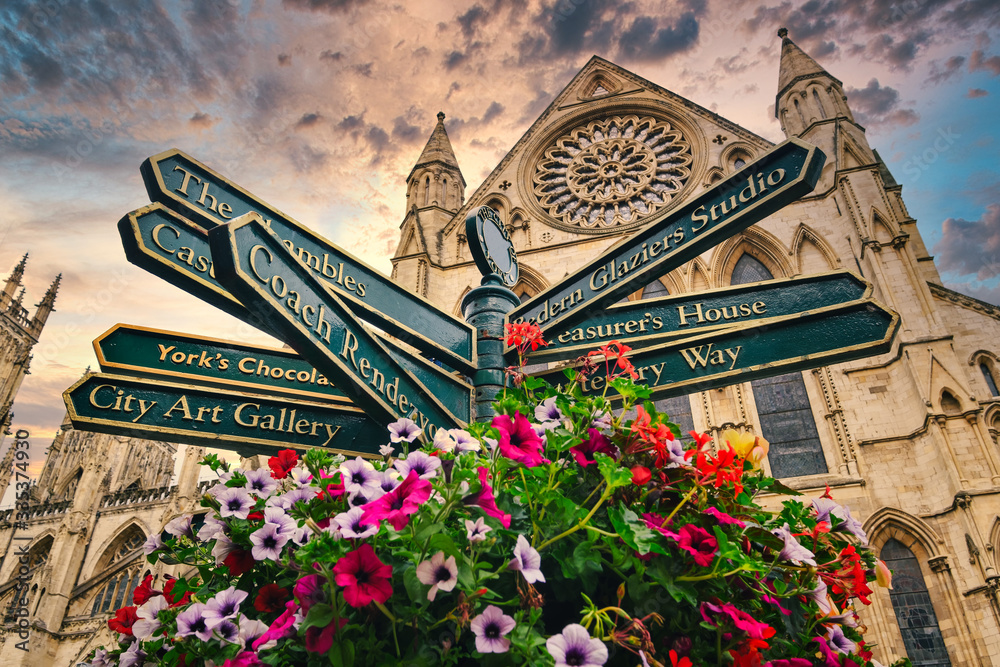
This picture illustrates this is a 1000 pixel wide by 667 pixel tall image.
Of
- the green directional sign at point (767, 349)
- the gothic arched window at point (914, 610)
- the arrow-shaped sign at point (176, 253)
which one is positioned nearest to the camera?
the arrow-shaped sign at point (176, 253)

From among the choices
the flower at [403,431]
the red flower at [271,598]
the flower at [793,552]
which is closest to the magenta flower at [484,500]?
the flower at [403,431]

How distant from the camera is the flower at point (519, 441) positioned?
1.13 m

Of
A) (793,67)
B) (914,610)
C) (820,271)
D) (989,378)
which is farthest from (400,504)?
(793,67)

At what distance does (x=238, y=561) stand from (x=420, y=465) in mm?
508

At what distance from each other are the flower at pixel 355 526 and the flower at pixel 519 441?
287mm

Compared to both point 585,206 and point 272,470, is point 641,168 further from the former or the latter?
point 272,470

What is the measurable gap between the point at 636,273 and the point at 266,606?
1760 mm

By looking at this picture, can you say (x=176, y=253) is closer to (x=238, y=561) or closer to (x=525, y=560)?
(x=238, y=561)

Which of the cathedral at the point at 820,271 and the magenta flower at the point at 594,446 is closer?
the magenta flower at the point at 594,446

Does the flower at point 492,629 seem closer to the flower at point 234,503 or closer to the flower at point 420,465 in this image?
the flower at point 420,465

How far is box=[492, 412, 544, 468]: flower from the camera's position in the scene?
44.5 inches

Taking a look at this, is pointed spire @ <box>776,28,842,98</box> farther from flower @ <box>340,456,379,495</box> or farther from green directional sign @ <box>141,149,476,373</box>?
flower @ <box>340,456,379,495</box>

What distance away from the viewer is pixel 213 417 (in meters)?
2.09

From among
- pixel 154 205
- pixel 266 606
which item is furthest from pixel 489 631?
pixel 154 205
